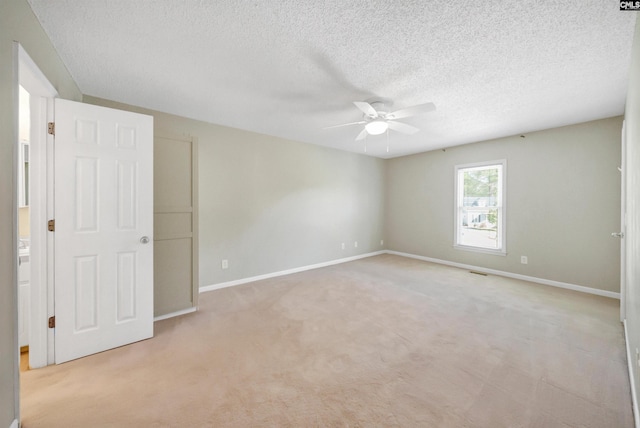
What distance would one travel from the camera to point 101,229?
6.98 feet

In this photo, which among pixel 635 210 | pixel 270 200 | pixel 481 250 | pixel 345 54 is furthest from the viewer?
pixel 481 250

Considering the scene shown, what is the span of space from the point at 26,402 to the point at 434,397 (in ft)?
8.69

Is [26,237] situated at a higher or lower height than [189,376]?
higher

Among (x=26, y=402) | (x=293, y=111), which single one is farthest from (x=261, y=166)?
(x=26, y=402)

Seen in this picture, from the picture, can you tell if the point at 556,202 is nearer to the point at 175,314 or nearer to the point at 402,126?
the point at 402,126

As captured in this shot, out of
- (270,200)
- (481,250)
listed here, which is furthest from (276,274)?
(481,250)

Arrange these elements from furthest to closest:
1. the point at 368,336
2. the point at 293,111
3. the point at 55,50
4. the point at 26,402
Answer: the point at 293,111 → the point at 368,336 → the point at 55,50 → the point at 26,402

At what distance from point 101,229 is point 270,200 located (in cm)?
254

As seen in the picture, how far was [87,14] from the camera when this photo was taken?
1670 millimetres

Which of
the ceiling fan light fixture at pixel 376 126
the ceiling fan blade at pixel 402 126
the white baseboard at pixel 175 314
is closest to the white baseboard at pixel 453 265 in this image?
the white baseboard at pixel 175 314

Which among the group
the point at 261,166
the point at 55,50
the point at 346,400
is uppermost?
the point at 55,50

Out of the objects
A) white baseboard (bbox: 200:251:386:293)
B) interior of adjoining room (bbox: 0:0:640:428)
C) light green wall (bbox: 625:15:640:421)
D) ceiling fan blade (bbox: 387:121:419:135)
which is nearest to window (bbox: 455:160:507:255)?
interior of adjoining room (bbox: 0:0:640:428)

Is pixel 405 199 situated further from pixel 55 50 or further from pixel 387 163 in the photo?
pixel 55 50

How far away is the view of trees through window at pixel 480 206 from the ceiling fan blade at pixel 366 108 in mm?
3357
